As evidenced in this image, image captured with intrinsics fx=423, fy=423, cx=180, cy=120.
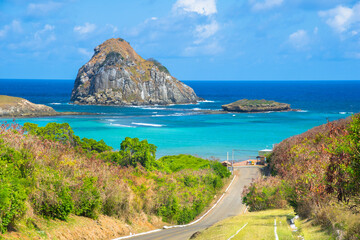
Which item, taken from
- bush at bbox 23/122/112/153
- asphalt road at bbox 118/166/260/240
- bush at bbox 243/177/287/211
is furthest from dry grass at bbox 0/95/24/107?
bush at bbox 243/177/287/211

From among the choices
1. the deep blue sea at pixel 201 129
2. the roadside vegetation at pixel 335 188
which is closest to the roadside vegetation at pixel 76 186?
the roadside vegetation at pixel 335 188

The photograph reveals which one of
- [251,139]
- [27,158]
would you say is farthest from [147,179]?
[251,139]

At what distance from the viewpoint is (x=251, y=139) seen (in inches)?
3393

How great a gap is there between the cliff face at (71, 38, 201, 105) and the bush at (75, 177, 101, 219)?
148155 millimetres

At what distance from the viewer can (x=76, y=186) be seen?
2128 cm

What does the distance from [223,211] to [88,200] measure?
1790 centimetres

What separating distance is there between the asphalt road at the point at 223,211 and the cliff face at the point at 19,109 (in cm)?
8276

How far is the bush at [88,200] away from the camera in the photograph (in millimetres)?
21641

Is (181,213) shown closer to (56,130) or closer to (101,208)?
(101,208)

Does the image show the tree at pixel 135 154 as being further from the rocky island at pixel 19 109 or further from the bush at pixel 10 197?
the rocky island at pixel 19 109

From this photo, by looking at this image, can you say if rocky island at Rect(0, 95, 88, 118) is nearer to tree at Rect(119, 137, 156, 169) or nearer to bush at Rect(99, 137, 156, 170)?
bush at Rect(99, 137, 156, 170)

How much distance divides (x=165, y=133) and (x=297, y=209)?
235ft

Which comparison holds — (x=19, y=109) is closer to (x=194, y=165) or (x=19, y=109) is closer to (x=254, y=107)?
(x=254, y=107)

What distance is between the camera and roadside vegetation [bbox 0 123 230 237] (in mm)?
17734
